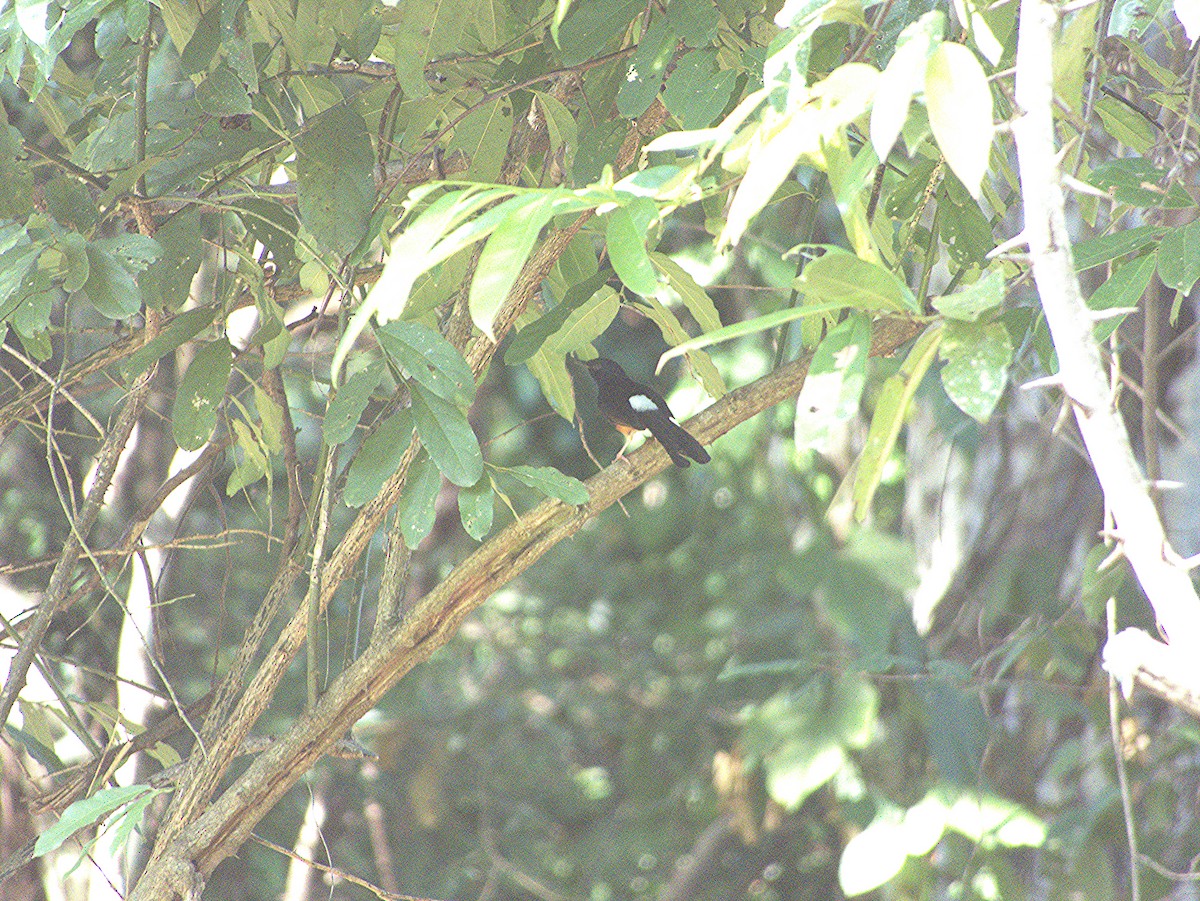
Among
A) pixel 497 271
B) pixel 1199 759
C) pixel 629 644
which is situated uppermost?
pixel 497 271

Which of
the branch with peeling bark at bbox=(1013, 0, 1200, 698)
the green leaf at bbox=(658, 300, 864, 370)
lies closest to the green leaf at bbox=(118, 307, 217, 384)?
the green leaf at bbox=(658, 300, 864, 370)

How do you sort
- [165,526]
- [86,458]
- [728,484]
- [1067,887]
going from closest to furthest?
[165,526], [86,458], [1067,887], [728,484]

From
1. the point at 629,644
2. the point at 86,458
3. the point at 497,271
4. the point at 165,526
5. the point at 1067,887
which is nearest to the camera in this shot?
the point at 497,271

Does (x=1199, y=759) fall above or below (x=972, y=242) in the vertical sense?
below

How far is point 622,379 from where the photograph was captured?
3.89 metres

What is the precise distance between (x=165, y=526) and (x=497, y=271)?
2.32 metres

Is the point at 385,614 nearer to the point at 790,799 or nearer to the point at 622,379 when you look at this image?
the point at 622,379

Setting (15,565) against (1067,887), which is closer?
(15,565)

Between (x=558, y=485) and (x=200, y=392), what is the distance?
1.72ft

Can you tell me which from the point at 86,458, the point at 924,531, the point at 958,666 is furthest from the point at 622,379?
the point at 924,531

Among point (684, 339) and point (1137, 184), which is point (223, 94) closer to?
point (684, 339)

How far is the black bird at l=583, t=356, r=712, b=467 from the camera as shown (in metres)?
2.15

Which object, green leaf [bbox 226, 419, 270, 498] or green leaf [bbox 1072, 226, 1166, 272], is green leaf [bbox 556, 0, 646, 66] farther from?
green leaf [bbox 226, 419, 270, 498]

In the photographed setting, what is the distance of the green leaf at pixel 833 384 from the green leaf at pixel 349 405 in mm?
650
